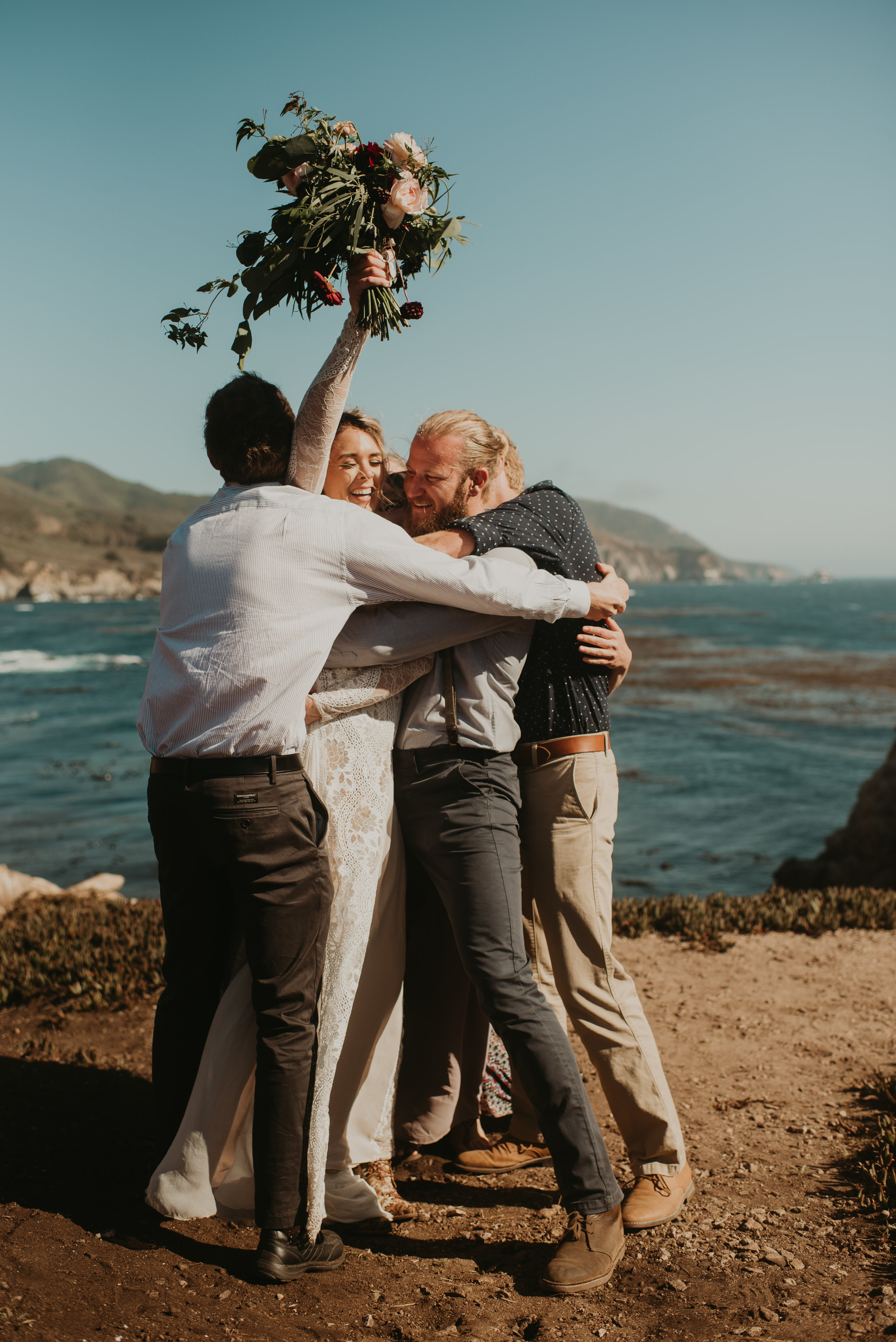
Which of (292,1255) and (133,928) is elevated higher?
(292,1255)

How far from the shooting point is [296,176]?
315 centimetres

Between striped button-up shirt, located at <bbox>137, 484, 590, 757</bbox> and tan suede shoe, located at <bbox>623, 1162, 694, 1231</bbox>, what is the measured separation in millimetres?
2084

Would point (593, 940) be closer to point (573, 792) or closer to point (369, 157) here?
point (573, 792)

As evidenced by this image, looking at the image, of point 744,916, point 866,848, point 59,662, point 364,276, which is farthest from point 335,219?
point 59,662

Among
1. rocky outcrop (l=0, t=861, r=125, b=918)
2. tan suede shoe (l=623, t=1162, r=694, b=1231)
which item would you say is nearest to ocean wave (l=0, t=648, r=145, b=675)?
rocky outcrop (l=0, t=861, r=125, b=918)

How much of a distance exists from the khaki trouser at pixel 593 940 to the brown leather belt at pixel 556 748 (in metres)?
0.02

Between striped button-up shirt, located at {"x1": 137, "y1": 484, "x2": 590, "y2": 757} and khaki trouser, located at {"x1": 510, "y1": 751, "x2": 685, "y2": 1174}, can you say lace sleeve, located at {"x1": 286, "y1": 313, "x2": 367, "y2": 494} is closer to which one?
striped button-up shirt, located at {"x1": 137, "y1": 484, "x2": 590, "y2": 757}

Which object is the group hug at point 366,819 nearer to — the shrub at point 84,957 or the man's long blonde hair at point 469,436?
the man's long blonde hair at point 469,436

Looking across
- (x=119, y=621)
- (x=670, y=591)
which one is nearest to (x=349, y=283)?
(x=119, y=621)

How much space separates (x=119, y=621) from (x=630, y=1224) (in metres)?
86.9

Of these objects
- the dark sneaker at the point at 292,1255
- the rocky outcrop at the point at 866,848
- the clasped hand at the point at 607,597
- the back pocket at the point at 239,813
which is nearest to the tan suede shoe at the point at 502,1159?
the dark sneaker at the point at 292,1255

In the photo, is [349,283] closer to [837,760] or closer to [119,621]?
[837,760]

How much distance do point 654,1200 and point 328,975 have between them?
1.46 meters

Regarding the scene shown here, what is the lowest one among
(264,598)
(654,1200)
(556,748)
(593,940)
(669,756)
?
(669,756)
